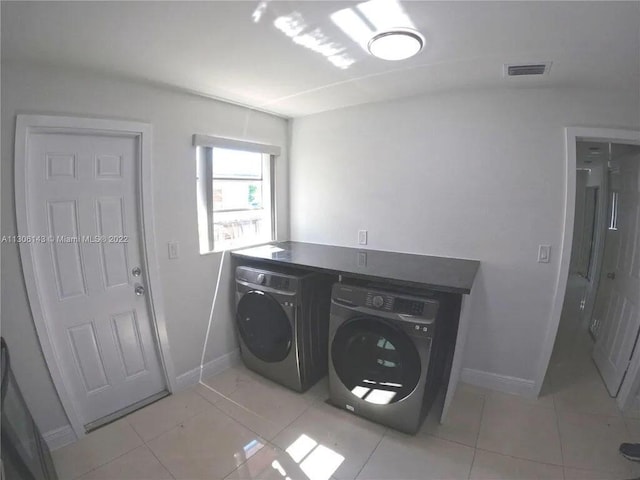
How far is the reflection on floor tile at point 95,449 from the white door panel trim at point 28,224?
0.09 m

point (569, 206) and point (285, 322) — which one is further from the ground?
point (569, 206)

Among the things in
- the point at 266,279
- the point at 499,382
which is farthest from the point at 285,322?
the point at 499,382

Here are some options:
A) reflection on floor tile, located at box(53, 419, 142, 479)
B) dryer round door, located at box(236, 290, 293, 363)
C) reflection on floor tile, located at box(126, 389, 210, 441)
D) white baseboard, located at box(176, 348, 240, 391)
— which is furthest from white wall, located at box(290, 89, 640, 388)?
reflection on floor tile, located at box(53, 419, 142, 479)

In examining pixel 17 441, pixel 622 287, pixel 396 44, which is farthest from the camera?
pixel 622 287

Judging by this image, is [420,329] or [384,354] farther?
[384,354]

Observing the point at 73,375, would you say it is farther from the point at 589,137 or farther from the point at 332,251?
the point at 589,137

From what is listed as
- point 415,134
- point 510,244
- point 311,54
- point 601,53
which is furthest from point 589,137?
point 311,54

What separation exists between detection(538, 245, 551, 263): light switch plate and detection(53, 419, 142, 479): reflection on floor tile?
2.86 meters

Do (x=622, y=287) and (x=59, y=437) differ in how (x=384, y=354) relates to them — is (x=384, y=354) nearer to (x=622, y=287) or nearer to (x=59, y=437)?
(x=59, y=437)

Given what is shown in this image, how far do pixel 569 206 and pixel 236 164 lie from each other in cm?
253

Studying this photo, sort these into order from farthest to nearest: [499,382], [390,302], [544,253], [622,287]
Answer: [622,287], [499,382], [544,253], [390,302]

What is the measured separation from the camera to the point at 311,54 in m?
1.41

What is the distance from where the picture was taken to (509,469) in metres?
1.45

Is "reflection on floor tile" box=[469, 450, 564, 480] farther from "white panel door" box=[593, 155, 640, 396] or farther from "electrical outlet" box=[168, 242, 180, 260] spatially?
"electrical outlet" box=[168, 242, 180, 260]
